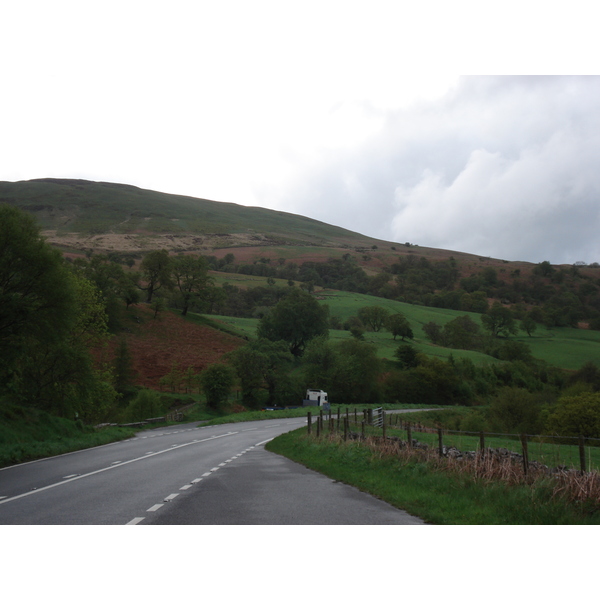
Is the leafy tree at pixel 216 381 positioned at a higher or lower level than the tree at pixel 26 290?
lower

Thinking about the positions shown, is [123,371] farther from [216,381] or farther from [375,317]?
[375,317]

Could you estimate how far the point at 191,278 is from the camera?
10294 centimetres

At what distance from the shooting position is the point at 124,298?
88.6 metres

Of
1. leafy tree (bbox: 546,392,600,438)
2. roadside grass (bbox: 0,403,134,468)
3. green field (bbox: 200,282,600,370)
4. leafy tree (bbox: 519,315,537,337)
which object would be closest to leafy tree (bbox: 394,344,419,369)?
green field (bbox: 200,282,600,370)

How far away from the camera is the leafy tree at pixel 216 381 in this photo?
59.2 meters

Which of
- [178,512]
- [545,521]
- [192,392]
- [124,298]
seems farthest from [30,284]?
[124,298]

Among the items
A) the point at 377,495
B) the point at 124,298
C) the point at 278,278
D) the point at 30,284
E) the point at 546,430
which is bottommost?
the point at 546,430

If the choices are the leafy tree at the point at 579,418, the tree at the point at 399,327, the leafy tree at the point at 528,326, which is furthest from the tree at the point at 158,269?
the leafy tree at the point at 528,326

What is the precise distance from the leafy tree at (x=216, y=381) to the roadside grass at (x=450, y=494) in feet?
144

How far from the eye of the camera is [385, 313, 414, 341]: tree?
11700cm

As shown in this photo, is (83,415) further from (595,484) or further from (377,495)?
(595,484)

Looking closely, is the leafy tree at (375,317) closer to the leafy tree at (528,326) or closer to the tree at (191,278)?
the leafy tree at (528,326)

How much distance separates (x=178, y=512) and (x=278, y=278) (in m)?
180

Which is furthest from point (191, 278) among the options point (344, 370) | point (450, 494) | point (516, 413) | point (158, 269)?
point (450, 494)
